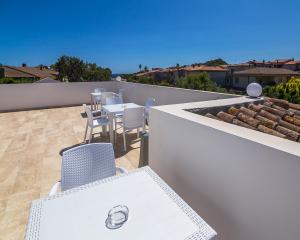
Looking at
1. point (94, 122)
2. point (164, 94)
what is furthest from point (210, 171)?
point (164, 94)

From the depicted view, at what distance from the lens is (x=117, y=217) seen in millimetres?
1020

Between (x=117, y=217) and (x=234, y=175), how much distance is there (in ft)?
2.85

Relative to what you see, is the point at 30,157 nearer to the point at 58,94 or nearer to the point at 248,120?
the point at 248,120

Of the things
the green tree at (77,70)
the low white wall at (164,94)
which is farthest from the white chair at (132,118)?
the green tree at (77,70)

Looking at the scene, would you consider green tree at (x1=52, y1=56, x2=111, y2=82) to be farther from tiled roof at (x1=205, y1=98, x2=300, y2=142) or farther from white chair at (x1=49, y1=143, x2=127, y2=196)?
white chair at (x1=49, y1=143, x2=127, y2=196)

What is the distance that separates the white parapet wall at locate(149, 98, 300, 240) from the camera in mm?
1098

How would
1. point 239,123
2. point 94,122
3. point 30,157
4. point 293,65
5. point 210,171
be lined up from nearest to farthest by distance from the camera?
point 210,171 < point 239,123 < point 30,157 < point 94,122 < point 293,65

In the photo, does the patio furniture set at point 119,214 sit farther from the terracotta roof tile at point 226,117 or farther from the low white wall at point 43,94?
the low white wall at point 43,94

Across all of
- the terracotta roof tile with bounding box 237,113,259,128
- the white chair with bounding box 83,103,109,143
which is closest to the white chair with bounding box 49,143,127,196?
the terracotta roof tile with bounding box 237,113,259,128

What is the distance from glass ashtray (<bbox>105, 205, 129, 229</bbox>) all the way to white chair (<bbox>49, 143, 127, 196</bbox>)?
0.69 m

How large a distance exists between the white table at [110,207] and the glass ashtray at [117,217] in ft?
0.07

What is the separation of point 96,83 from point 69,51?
17310mm

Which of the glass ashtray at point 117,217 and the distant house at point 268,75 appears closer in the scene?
the glass ashtray at point 117,217

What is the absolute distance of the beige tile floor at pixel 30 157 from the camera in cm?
210
